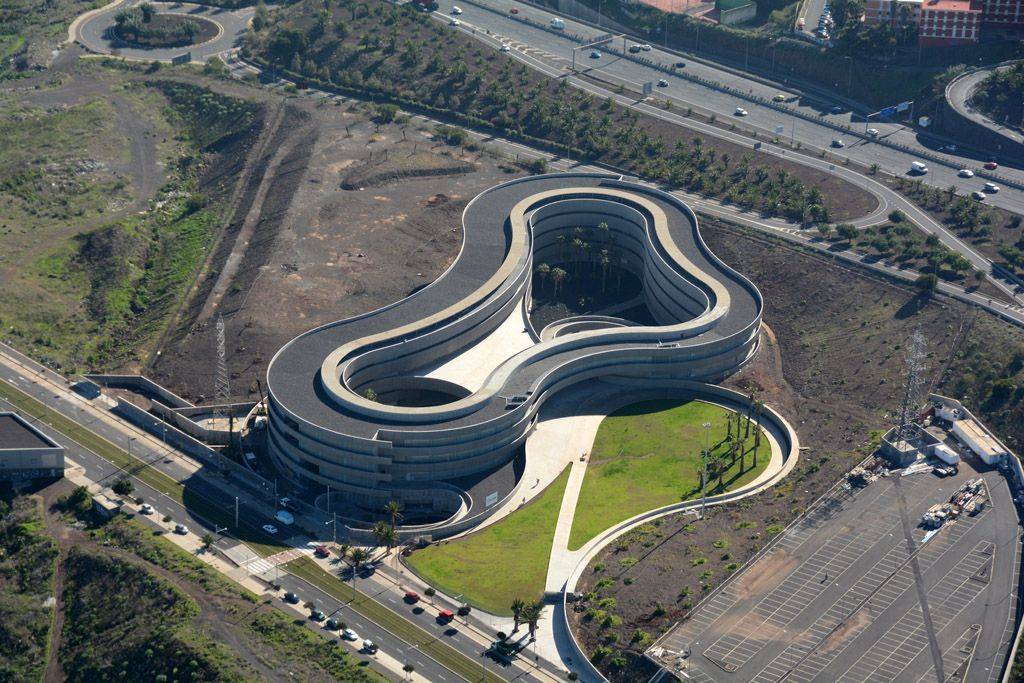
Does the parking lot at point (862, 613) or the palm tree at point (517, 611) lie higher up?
the parking lot at point (862, 613)

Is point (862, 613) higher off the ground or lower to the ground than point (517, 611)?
higher

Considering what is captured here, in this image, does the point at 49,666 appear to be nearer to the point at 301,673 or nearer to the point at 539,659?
the point at 301,673

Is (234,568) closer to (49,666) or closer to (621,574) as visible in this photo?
(49,666)

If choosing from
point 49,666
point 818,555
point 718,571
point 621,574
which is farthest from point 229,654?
point 818,555

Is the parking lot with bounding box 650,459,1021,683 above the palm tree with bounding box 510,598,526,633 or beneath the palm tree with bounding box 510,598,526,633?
above

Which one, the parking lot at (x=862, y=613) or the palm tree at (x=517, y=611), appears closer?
the parking lot at (x=862, y=613)

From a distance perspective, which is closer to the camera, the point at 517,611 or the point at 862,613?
→ the point at 517,611

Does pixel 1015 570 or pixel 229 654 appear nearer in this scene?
pixel 229 654

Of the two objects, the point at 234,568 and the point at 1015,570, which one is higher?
the point at 1015,570
